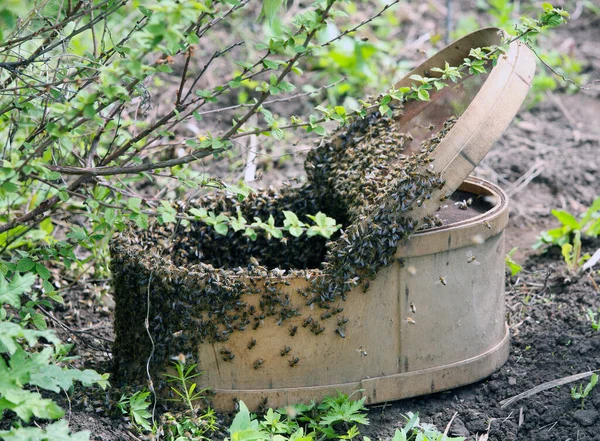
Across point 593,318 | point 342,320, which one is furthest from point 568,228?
point 342,320

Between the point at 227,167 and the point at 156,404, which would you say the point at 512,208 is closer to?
the point at 227,167

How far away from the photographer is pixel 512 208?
6.20 meters

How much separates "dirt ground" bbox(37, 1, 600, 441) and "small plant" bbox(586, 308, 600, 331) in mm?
50

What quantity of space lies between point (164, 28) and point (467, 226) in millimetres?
1818

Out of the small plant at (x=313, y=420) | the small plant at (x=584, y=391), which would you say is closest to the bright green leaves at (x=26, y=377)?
the small plant at (x=313, y=420)

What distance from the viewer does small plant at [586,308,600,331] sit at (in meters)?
4.41

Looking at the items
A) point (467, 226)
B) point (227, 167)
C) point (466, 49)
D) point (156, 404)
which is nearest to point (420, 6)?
point (227, 167)

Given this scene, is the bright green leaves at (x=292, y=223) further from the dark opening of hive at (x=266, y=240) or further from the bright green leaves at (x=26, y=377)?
the dark opening of hive at (x=266, y=240)

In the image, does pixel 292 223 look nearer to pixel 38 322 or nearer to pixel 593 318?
pixel 38 322

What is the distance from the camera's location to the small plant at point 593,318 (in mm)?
4406

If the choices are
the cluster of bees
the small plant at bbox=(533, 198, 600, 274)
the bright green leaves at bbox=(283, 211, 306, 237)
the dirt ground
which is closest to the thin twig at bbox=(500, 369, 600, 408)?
the dirt ground

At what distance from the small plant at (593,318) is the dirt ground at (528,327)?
50 millimetres

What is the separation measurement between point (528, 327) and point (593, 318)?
15.0 inches

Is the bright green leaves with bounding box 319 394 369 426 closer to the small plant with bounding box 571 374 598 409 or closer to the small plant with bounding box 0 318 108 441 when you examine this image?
the small plant with bounding box 571 374 598 409
